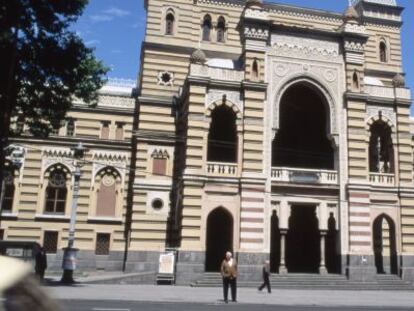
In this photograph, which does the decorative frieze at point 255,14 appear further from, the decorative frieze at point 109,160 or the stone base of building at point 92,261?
the stone base of building at point 92,261

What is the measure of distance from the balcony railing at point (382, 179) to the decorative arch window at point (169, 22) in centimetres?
1754

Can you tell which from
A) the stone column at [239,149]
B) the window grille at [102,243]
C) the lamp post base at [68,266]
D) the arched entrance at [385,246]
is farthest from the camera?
the window grille at [102,243]

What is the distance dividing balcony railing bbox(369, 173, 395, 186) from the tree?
18458 millimetres

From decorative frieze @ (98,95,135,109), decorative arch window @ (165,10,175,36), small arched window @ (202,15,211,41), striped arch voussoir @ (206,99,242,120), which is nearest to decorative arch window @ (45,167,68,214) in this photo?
decorative frieze @ (98,95,135,109)

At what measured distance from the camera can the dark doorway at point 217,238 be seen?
31.1 metres

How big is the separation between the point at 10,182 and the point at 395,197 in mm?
25286

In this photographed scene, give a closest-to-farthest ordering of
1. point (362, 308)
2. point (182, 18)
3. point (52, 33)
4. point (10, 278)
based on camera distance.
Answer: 1. point (10, 278)
2. point (362, 308)
3. point (52, 33)
4. point (182, 18)

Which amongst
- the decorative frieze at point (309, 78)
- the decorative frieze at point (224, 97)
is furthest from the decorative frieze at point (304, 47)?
the decorative frieze at point (224, 97)

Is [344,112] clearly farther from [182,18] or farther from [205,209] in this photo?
[182,18]

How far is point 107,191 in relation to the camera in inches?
1303

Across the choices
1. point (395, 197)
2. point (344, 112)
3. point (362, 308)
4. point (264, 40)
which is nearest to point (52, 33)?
point (264, 40)

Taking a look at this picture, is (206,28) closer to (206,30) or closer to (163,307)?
(206,30)

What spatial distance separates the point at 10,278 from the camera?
2527 millimetres

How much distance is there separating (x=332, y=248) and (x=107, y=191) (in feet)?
51.3
